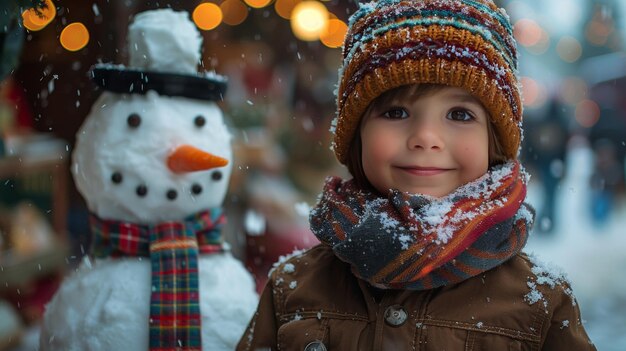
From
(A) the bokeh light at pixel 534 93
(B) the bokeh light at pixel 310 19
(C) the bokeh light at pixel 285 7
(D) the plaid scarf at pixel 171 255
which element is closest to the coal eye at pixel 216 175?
(D) the plaid scarf at pixel 171 255

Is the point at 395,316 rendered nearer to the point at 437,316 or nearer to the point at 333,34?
the point at 437,316

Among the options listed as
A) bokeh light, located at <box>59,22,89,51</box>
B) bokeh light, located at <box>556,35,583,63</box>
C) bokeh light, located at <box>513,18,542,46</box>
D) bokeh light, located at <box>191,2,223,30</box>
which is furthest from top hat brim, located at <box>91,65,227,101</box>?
bokeh light, located at <box>556,35,583,63</box>

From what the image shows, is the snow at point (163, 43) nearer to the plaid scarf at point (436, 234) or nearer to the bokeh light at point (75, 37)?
the plaid scarf at point (436, 234)

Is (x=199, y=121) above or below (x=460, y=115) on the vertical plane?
below

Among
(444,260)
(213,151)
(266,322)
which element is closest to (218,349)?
(266,322)

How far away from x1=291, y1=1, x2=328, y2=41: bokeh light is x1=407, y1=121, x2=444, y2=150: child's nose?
14.6ft

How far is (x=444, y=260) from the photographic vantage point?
148 cm

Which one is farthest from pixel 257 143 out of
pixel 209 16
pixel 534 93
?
pixel 534 93

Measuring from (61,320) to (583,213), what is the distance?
25.2 feet

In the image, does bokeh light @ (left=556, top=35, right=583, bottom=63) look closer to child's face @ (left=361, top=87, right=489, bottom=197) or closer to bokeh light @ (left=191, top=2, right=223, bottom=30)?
bokeh light @ (left=191, top=2, right=223, bottom=30)

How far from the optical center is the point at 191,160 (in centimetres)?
217

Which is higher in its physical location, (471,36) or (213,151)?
(471,36)

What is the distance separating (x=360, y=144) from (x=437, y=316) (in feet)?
1.69

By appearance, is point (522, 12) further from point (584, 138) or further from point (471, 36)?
point (471, 36)
